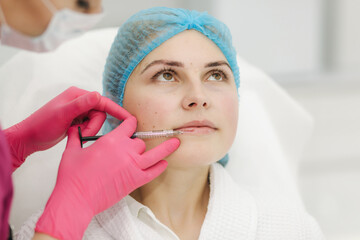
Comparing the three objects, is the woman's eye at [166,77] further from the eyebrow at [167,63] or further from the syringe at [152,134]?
the syringe at [152,134]

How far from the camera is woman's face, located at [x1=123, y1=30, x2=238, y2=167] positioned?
1150mm

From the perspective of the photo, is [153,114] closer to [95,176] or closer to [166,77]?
[166,77]

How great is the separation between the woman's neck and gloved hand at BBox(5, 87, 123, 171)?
10.3 inches

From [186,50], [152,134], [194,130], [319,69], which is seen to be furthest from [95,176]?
[319,69]

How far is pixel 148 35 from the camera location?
122 cm

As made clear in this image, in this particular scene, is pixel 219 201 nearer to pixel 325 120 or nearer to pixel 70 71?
pixel 70 71

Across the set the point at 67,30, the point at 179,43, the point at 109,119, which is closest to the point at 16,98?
the point at 109,119

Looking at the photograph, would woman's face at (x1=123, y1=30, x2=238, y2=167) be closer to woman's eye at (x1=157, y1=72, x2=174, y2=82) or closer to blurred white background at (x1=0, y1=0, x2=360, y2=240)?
woman's eye at (x1=157, y1=72, x2=174, y2=82)

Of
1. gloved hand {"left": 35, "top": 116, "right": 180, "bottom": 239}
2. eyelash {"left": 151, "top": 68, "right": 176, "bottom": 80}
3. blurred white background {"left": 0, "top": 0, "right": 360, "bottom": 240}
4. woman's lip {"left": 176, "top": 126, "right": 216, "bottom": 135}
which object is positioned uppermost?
blurred white background {"left": 0, "top": 0, "right": 360, "bottom": 240}

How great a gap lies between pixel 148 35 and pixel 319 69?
2.07m

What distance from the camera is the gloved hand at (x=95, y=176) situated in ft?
3.29

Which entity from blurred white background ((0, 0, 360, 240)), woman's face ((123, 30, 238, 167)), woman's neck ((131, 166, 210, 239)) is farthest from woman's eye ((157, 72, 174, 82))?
blurred white background ((0, 0, 360, 240))

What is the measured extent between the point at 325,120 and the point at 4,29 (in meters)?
2.21

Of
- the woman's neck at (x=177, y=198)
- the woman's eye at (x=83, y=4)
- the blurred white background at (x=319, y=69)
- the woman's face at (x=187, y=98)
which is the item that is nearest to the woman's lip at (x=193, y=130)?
the woman's face at (x=187, y=98)
